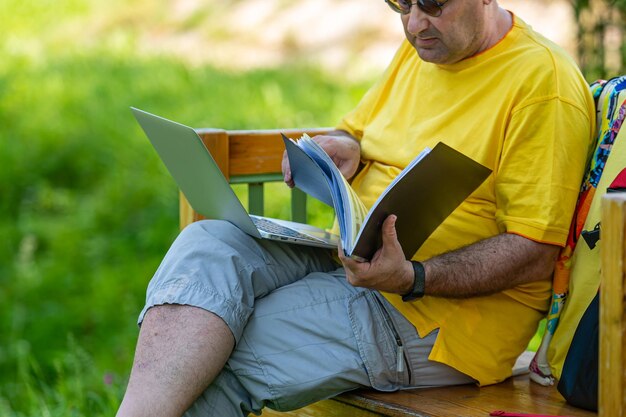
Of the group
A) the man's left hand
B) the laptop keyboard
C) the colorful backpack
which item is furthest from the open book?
the colorful backpack

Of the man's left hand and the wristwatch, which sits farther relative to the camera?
the wristwatch

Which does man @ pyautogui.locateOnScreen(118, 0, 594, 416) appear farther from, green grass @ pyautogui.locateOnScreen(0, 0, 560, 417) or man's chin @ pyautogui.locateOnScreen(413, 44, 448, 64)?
green grass @ pyautogui.locateOnScreen(0, 0, 560, 417)

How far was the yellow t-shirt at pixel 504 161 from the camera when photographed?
93.2 inches

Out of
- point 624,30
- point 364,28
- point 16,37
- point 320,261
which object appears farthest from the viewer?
point 16,37

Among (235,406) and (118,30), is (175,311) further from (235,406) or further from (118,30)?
(118,30)

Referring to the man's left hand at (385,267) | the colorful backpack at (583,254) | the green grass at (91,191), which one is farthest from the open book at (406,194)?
the green grass at (91,191)

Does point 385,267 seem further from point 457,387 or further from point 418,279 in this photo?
point 457,387

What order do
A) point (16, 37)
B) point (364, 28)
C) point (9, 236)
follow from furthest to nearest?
→ 1. point (16, 37)
2. point (364, 28)
3. point (9, 236)

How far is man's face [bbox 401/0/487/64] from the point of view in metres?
2.51

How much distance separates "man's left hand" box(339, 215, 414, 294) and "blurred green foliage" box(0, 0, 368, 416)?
1.84 metres

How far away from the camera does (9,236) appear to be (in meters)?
6.11

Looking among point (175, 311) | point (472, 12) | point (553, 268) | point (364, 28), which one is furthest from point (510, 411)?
point (364, 28)

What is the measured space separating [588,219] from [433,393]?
1.81 ft

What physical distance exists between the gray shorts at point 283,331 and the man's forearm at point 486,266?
17cm
